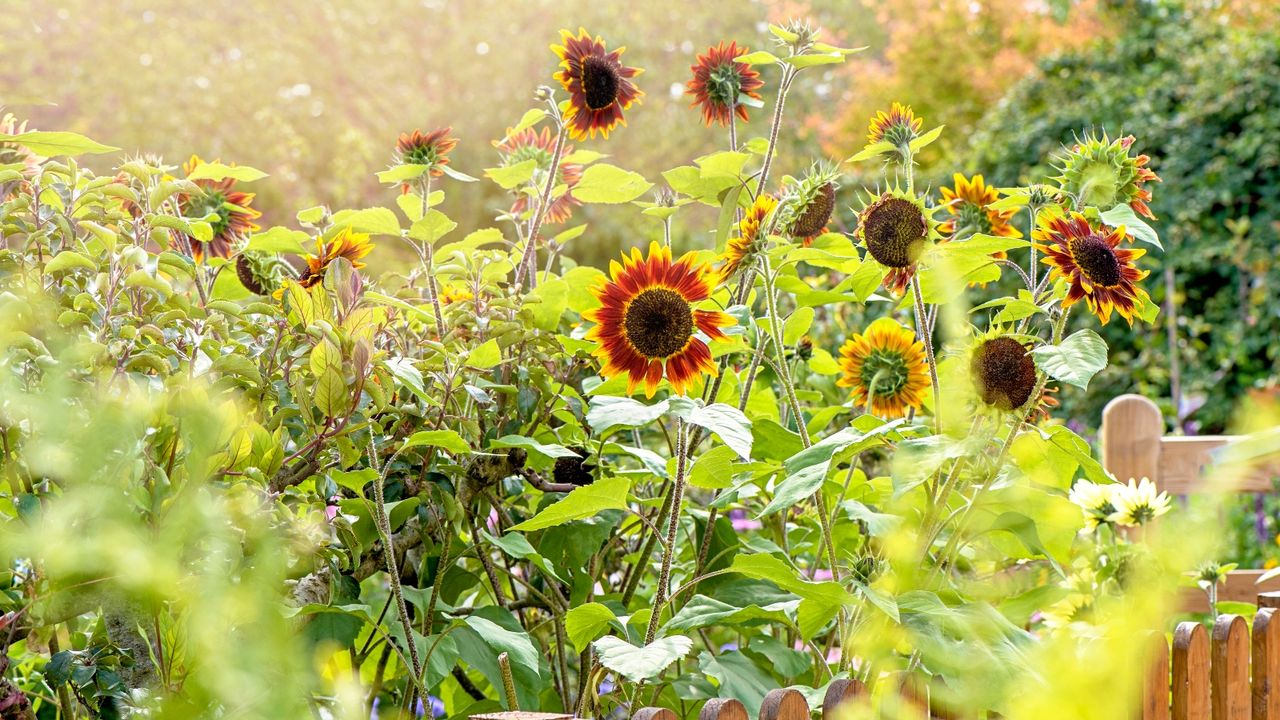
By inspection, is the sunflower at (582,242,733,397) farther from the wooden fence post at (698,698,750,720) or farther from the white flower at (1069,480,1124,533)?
the white flower at (1069,480,1124,533)

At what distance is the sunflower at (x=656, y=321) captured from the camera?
128 centimetres

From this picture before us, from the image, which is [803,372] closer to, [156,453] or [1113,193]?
[1113,193]

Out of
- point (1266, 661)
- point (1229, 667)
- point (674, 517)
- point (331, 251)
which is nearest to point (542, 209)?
point (331, 251)

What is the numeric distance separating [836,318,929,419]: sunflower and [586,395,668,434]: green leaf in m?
0.49

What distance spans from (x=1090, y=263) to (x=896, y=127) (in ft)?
0.96

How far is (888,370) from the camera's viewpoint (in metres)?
1.70

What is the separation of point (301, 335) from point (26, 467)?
13.9 inches

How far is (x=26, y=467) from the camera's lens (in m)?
1.02

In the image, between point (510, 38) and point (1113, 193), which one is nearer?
point (1113, 193)

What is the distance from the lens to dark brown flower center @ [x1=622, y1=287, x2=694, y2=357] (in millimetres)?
1278

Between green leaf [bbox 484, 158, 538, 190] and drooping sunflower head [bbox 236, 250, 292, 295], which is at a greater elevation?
green leaf [bbox 484, 158, 538, 190]

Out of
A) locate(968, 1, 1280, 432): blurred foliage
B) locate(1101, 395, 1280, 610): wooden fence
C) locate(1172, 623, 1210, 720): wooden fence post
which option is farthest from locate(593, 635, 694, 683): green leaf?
locate(968, 1, 1280, 432): blurred foliage

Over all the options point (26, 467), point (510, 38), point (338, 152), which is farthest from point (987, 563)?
point (510, 38)

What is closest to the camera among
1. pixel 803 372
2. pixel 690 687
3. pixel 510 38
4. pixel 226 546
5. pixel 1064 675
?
pixel 1064 675
